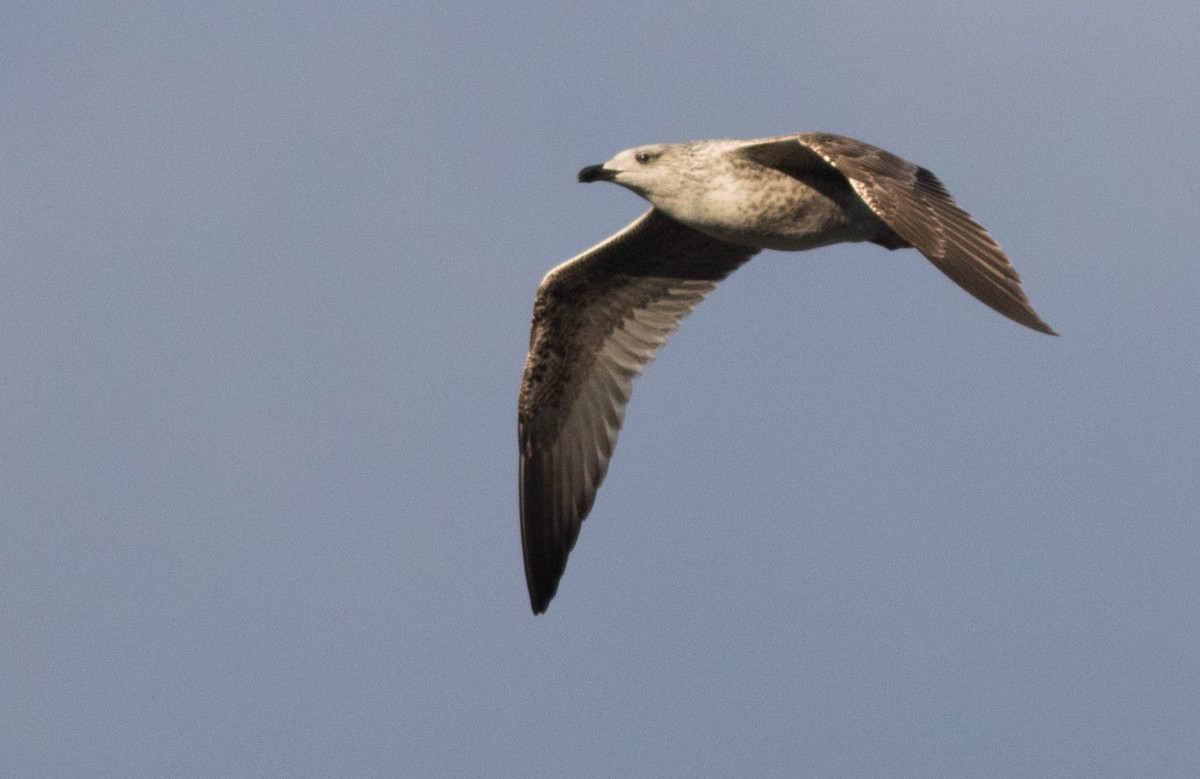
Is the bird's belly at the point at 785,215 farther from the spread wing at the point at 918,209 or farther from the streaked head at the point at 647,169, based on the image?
the streaked head at the point at 647,169

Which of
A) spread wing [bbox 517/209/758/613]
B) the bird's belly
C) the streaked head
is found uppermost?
the streaked head

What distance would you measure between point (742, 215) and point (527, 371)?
3055 mm

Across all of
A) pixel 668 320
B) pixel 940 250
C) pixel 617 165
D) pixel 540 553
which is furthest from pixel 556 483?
pixel 940 250

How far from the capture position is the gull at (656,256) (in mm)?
13891

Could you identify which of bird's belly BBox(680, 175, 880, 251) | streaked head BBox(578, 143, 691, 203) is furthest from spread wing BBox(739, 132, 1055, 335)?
streaked head BBox(578, 143, 691, 203)

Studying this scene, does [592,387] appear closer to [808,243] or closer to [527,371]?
[527,371]

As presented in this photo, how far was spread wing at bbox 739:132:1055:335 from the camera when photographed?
1255 centimetres

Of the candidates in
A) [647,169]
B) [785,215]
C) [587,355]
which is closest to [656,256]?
[587,355]

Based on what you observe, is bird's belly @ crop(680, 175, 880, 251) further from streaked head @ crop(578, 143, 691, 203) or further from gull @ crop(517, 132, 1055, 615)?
streaked head @ crop(578, 143, 691, 203)

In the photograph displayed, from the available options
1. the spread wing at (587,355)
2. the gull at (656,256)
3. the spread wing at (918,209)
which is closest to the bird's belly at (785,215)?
the gull at (656,256)

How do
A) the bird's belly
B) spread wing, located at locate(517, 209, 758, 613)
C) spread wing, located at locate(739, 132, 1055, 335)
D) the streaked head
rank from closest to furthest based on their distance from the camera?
spread wing, located at locate(739, 132, 1055, 335), the bird's belly, the streaked head, spread wing, located at locate(517, 209, 758, 613)

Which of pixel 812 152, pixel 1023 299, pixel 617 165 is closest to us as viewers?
pixel 1023 299

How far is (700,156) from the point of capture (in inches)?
583

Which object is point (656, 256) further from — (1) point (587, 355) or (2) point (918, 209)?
(2) point (918, 209)
